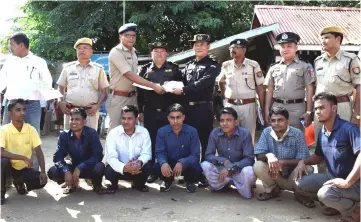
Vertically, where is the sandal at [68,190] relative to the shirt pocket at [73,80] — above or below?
below

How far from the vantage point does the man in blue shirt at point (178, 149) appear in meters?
4.76

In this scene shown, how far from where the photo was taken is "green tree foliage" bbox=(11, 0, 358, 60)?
44.0 feet

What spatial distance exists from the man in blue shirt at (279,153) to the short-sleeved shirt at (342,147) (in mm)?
516

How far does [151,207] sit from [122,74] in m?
1.81

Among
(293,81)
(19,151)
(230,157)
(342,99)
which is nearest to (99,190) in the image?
(19,151)

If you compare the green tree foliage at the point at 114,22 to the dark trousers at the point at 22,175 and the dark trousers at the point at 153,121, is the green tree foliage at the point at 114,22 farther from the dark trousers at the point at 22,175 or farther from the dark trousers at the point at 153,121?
the dark trousers at the point at 22,175

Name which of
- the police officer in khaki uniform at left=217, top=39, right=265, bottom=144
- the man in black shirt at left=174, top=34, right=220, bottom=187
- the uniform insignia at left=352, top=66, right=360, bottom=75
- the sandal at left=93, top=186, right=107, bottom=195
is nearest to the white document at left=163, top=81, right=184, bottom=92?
the man in black shirt at left=174, top=34, right=220, bottom=187

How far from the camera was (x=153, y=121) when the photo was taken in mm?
5332

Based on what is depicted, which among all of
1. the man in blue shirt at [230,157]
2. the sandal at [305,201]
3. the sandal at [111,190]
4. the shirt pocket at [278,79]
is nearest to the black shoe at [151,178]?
the sandal at [111,190]

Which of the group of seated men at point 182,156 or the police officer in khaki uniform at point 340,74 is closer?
the group of seated men at point 182,156

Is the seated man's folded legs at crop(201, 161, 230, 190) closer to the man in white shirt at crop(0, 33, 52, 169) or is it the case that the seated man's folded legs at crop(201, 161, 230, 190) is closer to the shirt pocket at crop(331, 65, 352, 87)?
the shirt pocket at crop(331, 65, 352, 87)

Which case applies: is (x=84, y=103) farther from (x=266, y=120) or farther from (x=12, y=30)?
(x=12, y=30)

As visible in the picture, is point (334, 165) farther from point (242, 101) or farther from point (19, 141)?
point (19, 141)

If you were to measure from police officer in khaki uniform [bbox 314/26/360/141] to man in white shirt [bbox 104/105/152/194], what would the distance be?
7.44ft
